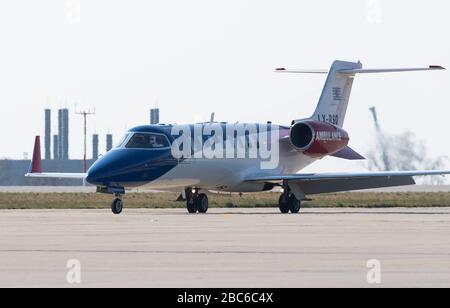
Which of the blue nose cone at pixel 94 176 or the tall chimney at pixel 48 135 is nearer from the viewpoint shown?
the blue nose cone at pixel 94 176

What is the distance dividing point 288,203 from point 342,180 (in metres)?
2.25

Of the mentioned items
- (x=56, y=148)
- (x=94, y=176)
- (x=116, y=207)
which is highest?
(x=56, y=148)

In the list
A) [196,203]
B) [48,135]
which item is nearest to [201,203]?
[196,203]

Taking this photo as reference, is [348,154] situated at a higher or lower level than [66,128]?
lower

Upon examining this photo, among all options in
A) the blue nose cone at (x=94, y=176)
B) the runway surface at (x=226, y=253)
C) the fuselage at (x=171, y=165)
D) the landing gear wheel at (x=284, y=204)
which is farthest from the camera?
the landing gear wheel at (x=284, y=204)

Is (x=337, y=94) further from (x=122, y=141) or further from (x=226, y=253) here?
(x=226, y=253)

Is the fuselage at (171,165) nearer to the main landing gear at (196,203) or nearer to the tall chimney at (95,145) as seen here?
the main landing gear at (196,203)

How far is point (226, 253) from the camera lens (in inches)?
968

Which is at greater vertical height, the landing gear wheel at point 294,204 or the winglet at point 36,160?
the winglet at point 36,160

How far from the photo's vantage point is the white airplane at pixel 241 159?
161 feet

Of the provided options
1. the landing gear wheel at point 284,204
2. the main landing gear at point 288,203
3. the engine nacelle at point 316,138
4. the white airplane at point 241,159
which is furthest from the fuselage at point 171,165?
the landing gear wheel at point 284,204

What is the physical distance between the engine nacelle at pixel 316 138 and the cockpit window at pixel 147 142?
6.17m

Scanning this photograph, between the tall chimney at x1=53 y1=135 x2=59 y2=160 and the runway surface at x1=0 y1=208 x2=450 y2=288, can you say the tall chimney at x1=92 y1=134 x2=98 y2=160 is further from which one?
the runway surface at x1=0 y1=208 x2=450 y2=288

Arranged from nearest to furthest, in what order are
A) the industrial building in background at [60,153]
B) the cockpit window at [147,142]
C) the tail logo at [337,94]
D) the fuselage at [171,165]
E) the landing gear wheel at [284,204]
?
1. the fuselage at [171,165]
2. the cockpit window at [147,142]
3. the landing gear wheel at [284,204]
4. the tail logo at [337,94]
5. the industrial building in background at [60,153]
